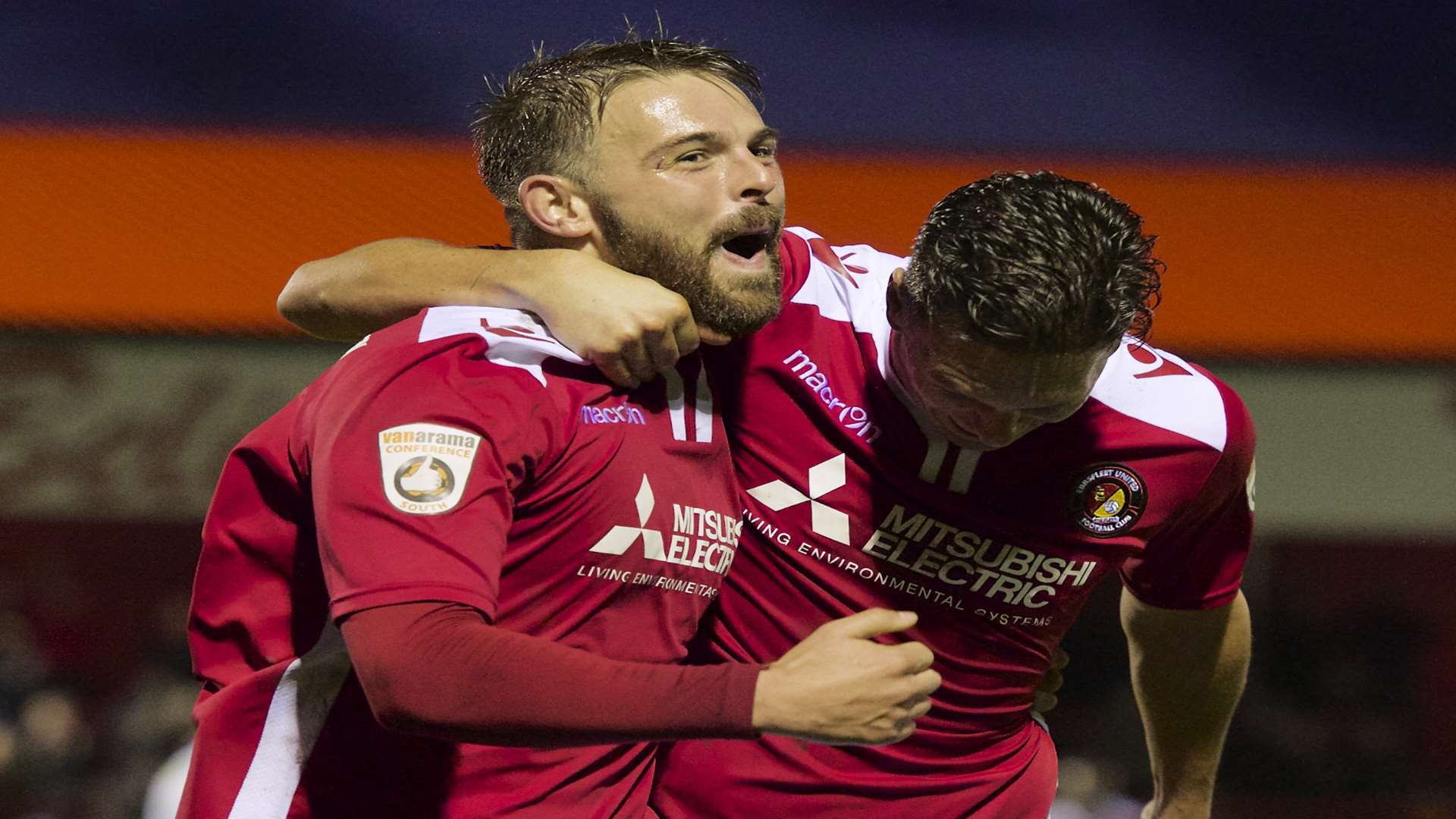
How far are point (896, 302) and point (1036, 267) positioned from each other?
238mm

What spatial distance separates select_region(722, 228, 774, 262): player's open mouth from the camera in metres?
1.75

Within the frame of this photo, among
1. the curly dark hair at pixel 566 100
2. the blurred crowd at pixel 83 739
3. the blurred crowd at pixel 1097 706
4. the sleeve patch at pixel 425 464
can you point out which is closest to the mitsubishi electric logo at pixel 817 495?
the curly dark hair at pixel 566 100

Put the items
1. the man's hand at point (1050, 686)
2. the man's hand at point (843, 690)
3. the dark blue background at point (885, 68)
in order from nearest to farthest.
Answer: the man's hand at point (843, 690) → the man's hand at point (1050, 686) → the dark blue background at point (885, 68)

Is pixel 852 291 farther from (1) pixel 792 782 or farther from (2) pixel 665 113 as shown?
(1) pixel 792 782

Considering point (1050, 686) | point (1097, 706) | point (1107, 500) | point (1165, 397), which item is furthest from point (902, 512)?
point (1097, 706)

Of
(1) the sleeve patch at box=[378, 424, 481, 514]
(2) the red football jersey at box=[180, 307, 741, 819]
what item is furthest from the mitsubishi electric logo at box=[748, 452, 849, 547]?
(1) the sleeve patch at box=[378, 424, 481, 514]

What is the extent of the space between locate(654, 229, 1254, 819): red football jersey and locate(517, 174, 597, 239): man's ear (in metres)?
0.24

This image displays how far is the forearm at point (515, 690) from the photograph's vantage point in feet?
4.12

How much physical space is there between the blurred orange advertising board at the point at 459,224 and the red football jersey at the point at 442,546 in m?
3.71

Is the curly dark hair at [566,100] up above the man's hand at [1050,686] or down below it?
above

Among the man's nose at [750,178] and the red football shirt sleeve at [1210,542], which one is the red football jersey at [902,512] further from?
the man's nose at [750,178]

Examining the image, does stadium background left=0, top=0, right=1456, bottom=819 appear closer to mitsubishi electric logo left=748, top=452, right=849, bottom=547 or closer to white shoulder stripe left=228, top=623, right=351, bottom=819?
mitsubishi electric logo left=748, top=452, right=849, bottom=547

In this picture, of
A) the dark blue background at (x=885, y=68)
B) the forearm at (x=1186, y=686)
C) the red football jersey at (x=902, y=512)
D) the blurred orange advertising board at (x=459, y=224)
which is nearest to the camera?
the red football jersey at (x=902, y=512)

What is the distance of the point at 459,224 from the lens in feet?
17.4
